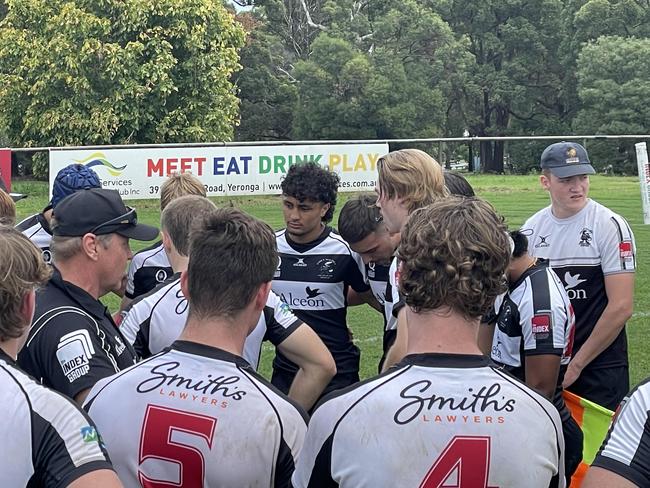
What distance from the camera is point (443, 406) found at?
2135 mm

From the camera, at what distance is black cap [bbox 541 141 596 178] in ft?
16.1

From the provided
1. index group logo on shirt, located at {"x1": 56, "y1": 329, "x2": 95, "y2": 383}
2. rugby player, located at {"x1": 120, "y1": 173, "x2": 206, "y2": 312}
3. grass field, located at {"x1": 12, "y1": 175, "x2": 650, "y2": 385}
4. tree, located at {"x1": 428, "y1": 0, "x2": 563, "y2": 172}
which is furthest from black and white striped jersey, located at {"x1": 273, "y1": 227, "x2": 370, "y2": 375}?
tree, located at {"x1": 428, "y1": 0, "x2": 563, "y2": 172}

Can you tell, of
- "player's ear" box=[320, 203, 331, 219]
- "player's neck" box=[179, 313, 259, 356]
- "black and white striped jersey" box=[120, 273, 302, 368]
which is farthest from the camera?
"player's ear" box=[320, 203, 331, 219]

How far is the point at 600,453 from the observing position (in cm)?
206

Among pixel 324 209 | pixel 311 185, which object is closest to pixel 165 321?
pixel 311 185

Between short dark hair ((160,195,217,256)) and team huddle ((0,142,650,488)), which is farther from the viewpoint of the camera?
short dark hair ((160,195,217,256))

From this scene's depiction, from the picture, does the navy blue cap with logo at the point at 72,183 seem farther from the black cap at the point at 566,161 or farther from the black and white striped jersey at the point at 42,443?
the black and white striped jersey at the point at 42,443

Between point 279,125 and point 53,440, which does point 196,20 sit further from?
point 53,440

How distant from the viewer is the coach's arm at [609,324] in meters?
4.68

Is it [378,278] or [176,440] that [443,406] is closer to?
[176,440]

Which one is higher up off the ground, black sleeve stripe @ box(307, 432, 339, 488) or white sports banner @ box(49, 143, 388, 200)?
white sports banner @ box(49, 143, 388, 200)

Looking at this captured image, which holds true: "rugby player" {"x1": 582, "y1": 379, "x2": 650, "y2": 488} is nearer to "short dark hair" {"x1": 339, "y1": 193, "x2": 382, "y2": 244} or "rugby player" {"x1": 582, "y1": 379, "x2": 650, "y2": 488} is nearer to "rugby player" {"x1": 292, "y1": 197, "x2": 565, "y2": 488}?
"rugby player" {"x1": 292, "y1": 197, "x2": 565, "y2": 488}

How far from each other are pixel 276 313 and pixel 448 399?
1544 mm

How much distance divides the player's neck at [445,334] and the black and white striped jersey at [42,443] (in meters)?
0.86
